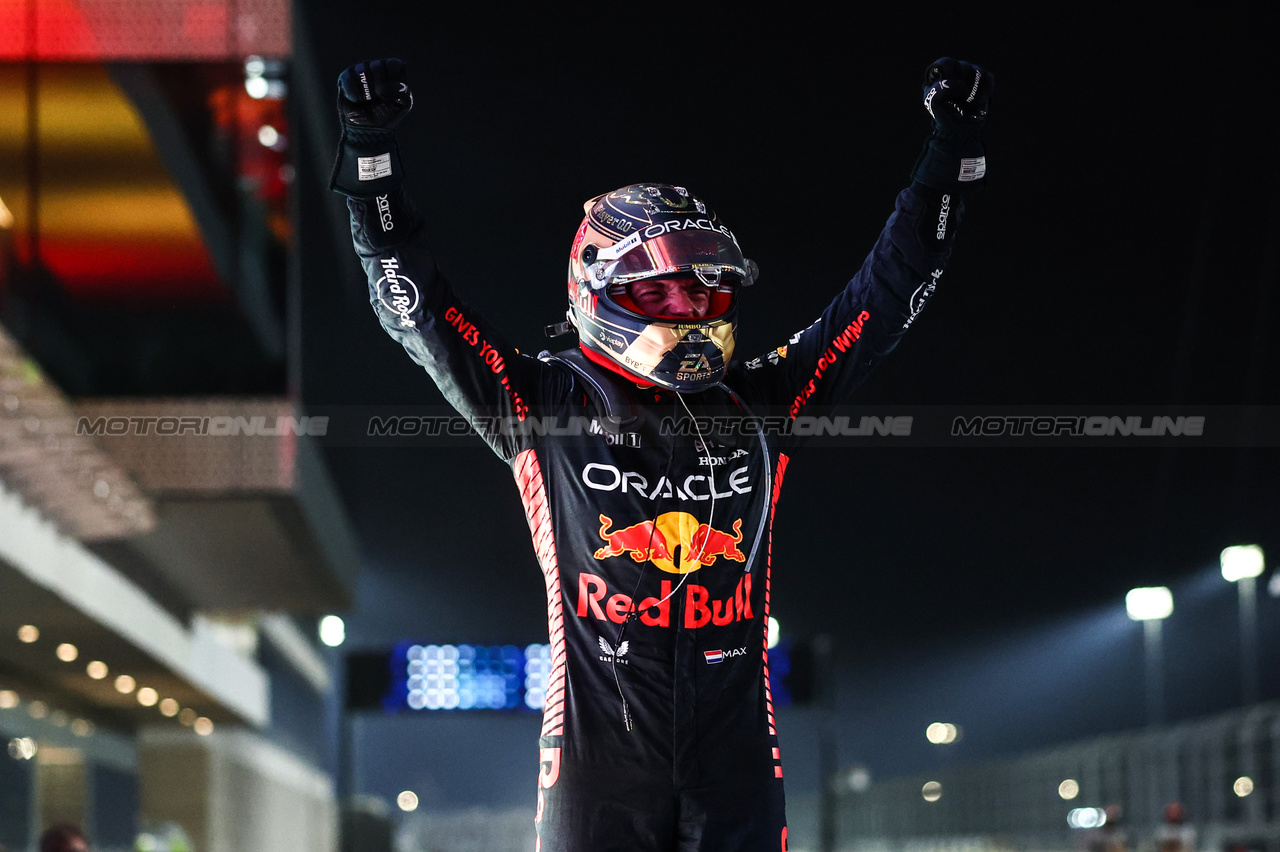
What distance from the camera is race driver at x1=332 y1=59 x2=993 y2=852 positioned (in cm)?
276

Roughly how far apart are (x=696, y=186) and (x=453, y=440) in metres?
1.57

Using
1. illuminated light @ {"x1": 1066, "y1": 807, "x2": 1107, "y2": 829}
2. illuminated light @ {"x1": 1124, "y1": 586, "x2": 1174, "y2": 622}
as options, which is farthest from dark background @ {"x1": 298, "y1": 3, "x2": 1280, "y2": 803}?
illuminated light @ {"x1": 1066, "y1": 807, "x2": 1107, "y2": 829}

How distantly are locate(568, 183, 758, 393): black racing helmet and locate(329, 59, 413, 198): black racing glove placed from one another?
456 millimetres

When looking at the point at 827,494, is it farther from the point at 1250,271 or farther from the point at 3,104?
the point at 3,104

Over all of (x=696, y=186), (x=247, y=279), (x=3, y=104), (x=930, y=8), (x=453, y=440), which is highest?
(x=3, y=104)

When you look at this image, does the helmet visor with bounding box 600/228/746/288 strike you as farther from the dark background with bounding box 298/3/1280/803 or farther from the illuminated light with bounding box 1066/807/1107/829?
the illuminated light with bounding box 1066/807/1107/829

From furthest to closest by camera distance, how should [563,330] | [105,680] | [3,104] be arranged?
1. [105,680]
2. [3,104]
3. [563,330]

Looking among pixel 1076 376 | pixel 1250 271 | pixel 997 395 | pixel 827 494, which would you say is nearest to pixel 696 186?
pixel 997 395

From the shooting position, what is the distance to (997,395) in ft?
18.7

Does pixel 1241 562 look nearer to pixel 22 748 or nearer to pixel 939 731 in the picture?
pixel 22 748

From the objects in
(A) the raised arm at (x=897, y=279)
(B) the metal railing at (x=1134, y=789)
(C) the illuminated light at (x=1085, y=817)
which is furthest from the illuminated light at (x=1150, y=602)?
(A) the raised arm at (x=897, y=279)

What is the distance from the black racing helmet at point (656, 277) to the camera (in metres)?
2.97

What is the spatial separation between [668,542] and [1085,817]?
16.4 m

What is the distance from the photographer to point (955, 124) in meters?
3.19
